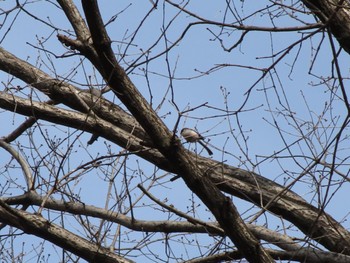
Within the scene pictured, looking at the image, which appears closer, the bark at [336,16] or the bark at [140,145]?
the bark at [336,16]

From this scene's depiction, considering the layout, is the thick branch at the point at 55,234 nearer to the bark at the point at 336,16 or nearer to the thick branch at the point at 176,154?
the thick branch at the point at 176,154

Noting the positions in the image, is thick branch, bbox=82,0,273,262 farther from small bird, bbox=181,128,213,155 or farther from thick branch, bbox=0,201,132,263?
small bird, bbox=181,128,213,155

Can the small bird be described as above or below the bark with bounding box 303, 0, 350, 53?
above

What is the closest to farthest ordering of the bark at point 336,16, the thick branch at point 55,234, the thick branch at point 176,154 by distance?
the thick branch at point 176,154, the bark at point 336,16, the thick branch at point 55,234

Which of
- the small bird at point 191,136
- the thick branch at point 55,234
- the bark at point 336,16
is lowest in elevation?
the thick branch at point 55,234

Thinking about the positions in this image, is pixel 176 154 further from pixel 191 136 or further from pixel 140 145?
pixel 140 145

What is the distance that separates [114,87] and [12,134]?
3.01m

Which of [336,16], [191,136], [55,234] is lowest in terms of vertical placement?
[55,234]

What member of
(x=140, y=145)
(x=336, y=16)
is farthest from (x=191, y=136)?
(x=336, y=16)

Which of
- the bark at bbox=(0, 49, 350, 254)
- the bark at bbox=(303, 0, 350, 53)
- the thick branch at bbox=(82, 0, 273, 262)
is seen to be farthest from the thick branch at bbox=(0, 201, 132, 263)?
the bark at bbox=(303, 0, 350, 53)

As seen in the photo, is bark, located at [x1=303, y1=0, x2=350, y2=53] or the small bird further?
the small bird

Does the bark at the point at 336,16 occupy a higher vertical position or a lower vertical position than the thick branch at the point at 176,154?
higher

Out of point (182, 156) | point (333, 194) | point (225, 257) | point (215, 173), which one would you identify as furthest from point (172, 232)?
point (333, 194)

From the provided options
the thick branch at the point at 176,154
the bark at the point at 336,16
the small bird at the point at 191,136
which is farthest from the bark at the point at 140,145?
the bark at the point at 336,16
